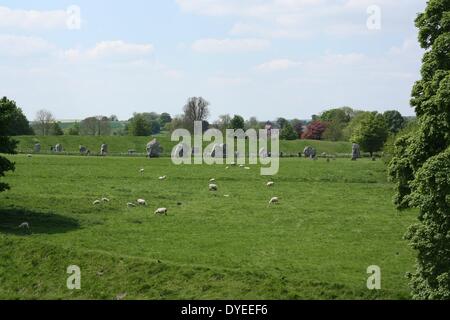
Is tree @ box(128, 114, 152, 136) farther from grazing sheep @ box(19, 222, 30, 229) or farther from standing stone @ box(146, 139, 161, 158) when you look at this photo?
grazing sheep @ box(19, 222, 30, 229)

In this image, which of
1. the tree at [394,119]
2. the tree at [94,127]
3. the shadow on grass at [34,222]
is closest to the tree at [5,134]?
the shadow on grass at [34,222]

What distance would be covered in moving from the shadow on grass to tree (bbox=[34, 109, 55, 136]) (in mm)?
120888

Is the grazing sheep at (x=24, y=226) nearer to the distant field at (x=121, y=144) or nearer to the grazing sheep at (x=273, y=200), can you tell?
the grazing sheep at (x=273, y=200)

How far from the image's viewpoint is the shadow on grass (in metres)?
30.5

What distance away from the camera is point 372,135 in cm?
9494

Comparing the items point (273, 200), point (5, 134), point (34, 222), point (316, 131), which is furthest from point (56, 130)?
point (34, 222)

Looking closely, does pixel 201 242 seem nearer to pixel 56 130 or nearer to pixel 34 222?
pixel 34 222

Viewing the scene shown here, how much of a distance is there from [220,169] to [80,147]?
162 ft

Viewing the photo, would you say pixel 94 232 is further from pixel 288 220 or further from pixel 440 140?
pixel 440 140

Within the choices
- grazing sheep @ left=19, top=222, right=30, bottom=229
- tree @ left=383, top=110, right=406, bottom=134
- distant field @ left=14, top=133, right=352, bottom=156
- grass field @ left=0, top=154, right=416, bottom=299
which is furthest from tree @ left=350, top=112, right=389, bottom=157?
grazing sheep @ left=19, top=222, right=30, bottom=229

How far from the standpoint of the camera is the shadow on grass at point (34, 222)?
30547mm
